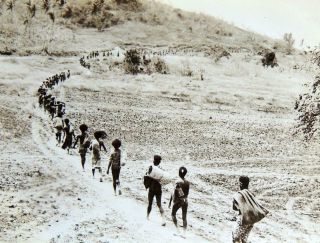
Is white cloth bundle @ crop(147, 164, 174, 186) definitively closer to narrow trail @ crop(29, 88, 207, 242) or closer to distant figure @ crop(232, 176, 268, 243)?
narrow trail @ crop(29, 88, 207, 242)

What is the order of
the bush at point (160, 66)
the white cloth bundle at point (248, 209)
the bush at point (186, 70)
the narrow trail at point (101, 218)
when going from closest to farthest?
1. the white cloth bundle at point (248, 209)
2. the narrow trail at point (101, 218)
3. the bush at point (186, 70)
4. the bush at point (160, 66)

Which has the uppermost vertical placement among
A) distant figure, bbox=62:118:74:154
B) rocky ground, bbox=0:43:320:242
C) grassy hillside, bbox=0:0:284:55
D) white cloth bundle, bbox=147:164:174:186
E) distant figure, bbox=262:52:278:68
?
grassy hillside, bbox=0:0:284:55

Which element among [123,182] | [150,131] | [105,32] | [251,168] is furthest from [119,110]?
[105,32]

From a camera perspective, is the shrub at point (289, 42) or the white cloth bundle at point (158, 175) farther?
the shrub at point (289, 42)

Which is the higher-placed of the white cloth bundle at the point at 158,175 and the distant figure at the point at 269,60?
the distant figure at the point at 269,60

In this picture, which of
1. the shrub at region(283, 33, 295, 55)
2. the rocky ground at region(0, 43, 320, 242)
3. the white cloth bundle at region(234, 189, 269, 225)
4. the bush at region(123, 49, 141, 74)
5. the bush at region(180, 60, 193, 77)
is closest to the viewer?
the white cloth bundle at region(234, 189, 269, 225)

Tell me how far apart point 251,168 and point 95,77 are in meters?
31.7

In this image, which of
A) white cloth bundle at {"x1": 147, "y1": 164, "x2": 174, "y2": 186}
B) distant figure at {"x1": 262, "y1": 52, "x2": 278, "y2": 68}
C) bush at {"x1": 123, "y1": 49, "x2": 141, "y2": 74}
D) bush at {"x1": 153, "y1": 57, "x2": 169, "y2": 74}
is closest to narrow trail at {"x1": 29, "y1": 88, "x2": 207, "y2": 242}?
white cloth bundle at {"x1": 147, "y1": 164, "x2": 174, "y2": 186}

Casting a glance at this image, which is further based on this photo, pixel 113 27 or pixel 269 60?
pixel 113 27

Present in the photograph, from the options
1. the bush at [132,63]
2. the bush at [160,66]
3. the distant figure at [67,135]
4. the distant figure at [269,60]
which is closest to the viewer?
the distant figure at [67,135]

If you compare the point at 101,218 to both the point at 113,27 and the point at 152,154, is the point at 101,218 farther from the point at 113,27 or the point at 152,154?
the point at 113,27

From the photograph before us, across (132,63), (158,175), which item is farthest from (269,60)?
(158,175)

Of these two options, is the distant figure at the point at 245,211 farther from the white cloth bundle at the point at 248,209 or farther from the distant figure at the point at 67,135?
the distant figure at the point at 67,135

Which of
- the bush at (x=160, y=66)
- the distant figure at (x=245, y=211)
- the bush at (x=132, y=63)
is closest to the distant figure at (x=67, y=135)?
the distant figure at (x=245, y=211)
